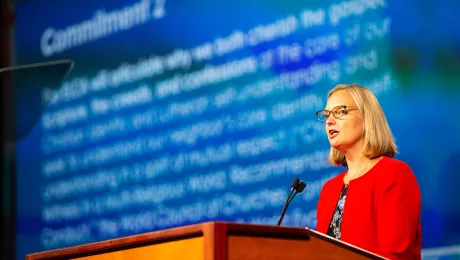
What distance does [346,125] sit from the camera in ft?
10.1

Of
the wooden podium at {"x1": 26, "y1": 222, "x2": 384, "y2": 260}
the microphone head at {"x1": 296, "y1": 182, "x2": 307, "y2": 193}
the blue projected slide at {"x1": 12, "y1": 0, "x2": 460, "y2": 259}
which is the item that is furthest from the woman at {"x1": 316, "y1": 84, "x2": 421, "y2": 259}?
the blue projected slide at {"x1": 12, "y1": 0, "x2": 460, "y2": 259}

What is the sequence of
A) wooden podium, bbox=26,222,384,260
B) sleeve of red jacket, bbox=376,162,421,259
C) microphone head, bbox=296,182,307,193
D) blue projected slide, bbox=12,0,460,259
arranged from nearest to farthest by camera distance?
wooden podium, bbox=26,222,384,260
sleeve of red jacket, bbox=376,162,421,259
microphone head, bbox=296,182,307,193
blue projected slide, bbox=12,0,460,259

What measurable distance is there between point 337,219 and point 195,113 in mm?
2027

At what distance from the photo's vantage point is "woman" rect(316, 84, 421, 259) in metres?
2.77

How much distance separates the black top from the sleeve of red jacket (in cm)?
23

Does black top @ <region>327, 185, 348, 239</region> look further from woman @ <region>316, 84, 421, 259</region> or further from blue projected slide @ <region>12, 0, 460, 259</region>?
blue projected slide @ <region>12, 0, 460, 259</region>

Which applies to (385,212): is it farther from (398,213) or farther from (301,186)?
(301,186)

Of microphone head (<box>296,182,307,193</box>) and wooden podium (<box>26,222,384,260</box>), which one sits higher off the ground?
microphone head (<box>296,182,307,193</box>)

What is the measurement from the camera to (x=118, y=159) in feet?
17.4

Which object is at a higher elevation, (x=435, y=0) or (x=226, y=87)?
(x=435, y=0)

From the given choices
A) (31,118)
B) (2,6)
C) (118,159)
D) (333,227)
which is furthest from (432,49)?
(2,6)

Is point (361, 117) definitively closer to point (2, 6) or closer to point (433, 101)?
point (433, 101)

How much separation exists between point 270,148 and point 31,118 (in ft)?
7.41

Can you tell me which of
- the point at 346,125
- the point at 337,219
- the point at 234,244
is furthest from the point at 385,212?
the point at 234,244
